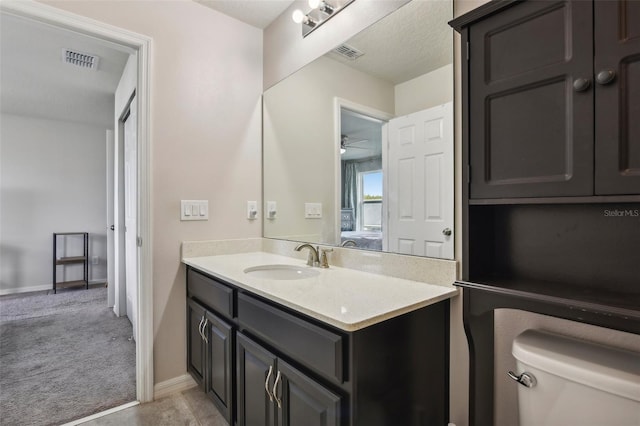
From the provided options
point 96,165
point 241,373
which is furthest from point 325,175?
point 96,165

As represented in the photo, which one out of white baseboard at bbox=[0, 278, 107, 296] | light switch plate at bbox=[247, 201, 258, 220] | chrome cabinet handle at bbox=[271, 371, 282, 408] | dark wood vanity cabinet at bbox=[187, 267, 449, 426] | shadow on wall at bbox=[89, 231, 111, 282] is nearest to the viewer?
dark wood vanity cabinet at bbox=[187, 267, 449, 426]

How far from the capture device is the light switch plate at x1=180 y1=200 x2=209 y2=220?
1.99m

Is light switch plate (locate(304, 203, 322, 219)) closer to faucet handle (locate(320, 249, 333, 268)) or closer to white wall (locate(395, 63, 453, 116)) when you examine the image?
faucet handle (locate(320, 249, 333, 268))

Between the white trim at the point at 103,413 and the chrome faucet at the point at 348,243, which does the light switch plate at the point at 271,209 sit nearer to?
the chrome faucet at the point at 348,243

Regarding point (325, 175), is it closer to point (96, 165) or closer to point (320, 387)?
point (320, 387)

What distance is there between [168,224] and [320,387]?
1.40 m

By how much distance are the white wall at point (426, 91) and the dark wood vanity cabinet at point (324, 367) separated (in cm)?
82

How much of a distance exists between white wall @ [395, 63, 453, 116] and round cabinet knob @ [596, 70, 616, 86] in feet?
1.81

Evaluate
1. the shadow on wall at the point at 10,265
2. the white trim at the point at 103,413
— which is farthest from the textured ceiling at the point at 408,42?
the shadow on wall at the point at 10,265

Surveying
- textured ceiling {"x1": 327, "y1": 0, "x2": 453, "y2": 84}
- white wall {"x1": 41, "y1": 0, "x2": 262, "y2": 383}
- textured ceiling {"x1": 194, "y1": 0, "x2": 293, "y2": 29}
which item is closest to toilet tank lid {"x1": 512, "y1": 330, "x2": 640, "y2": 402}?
textured ceiling {"x1": 327, "y1": 0, "x2": 453, "y2": 84}

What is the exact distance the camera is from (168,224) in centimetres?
194

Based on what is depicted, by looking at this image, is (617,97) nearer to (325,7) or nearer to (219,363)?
(325,7)

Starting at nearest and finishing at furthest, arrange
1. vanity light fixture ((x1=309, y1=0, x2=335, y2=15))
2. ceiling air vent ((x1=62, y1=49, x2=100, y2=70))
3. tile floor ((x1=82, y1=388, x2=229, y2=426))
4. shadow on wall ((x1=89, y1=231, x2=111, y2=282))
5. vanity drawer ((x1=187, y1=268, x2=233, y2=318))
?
vanity drawer ((x1=187, y1=268, x2=233, y2=318)) < tile floor ((x1=82, y1=388, x2=229, y2=426)) < vanity light fixture ((x1=309, y1=0, x2=335, y2=15)) < ceiling air vent ((x1=62, y1=49, x2=100, y2=70)) < shadow on wall ((x1=89, y1=231, x2=111, y2=282))

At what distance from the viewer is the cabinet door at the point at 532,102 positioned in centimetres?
78
